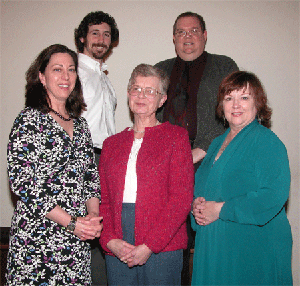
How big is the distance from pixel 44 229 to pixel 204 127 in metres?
1.42

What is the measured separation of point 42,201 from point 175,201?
2.35 ft

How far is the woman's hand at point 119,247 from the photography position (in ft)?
5.49

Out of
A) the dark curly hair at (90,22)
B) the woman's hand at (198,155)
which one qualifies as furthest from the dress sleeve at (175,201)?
the dark curly hair at (90,22)

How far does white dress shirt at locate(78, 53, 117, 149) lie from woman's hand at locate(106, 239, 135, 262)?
107 centimetres

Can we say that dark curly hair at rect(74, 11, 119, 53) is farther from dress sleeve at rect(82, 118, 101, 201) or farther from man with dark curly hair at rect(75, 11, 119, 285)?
dress sleeve at rect(82, 118, 101, 201)

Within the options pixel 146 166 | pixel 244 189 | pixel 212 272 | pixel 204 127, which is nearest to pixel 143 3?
pixel 204 127

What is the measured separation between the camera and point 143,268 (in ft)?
5.56

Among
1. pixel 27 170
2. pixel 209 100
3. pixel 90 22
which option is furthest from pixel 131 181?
pixel 90 22

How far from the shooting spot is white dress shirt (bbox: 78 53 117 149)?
8.48ft

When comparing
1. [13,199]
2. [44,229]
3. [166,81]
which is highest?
[166,81]

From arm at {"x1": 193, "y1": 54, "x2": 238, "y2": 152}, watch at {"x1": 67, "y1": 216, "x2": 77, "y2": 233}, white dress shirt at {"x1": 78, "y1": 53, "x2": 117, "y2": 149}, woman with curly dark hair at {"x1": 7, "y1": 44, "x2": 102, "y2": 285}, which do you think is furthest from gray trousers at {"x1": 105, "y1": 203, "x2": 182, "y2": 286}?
white dress shirt at {"x1": 78, "y1": 53, "x2": 117, "y2": 149}

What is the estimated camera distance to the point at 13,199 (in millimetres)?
3426

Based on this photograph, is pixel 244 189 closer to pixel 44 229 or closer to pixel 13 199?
pixel 44 229

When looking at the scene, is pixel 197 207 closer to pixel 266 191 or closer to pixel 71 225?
pixel 266 191
